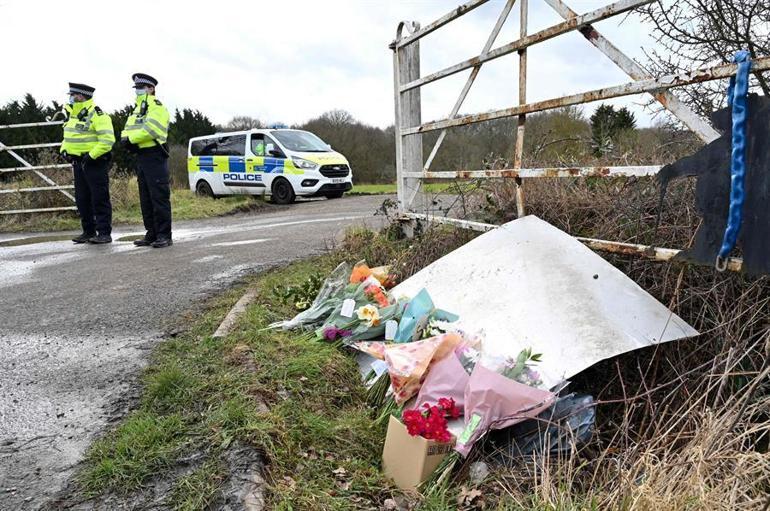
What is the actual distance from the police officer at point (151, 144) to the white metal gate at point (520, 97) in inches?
122

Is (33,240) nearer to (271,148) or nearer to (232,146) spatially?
(271,148)

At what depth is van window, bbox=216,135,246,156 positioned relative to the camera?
14.4m

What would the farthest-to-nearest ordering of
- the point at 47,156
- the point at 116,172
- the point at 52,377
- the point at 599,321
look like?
the point at 116,172, the point at 47,156, the point at 52,377, the point at 599,321

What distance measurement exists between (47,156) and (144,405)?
10.5 m

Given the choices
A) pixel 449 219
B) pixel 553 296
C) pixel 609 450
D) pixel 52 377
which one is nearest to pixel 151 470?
pixel 52 377

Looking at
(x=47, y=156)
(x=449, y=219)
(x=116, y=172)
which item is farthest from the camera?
(x=116, y=172)

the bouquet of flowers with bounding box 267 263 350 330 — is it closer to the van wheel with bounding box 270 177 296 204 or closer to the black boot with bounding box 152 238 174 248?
the black boot with bounding box 152 238 174 248

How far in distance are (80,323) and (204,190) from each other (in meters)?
12.6

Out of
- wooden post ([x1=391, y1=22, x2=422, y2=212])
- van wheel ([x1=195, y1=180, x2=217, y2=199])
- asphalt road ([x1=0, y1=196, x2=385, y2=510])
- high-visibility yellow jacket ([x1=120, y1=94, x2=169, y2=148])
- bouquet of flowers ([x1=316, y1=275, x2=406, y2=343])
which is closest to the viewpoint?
asphalt road ([x1=0, y1=196, x2=385, y2=510])

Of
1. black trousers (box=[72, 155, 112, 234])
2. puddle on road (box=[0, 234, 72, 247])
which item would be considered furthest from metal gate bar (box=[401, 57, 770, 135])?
puddle on road (box=[0, 234, 72, 247])

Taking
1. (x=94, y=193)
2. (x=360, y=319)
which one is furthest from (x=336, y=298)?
(x=94, y=193)

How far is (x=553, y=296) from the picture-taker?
262 centimetres

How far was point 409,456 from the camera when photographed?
2.17 meters

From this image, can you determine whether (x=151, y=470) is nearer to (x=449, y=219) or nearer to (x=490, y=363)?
(x=490, y=363)
